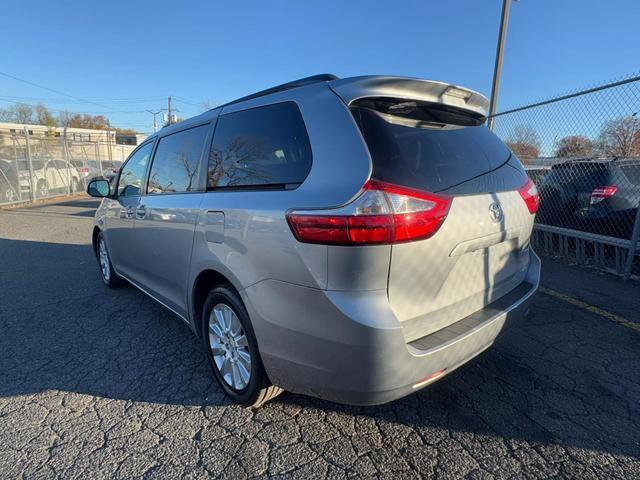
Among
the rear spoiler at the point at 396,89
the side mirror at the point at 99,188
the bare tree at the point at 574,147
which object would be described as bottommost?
the side mirror at the point at 99,188

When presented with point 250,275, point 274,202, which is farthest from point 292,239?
point 250,275

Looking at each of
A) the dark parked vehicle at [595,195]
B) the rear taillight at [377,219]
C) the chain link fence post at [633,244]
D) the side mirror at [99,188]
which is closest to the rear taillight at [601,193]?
the dark parked vehicle at [595,195]

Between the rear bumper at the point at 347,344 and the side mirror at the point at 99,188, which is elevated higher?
the side mirror at the point at 99,188

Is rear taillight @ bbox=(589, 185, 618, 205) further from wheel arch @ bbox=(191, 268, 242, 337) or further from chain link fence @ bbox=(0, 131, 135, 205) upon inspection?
chain link fence @ bbox=(0, 131, 135, 205)

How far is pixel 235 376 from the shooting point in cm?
244

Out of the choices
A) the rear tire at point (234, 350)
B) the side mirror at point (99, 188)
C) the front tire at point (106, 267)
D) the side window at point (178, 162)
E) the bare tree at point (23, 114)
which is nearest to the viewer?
the rear tire at point (234, 350)

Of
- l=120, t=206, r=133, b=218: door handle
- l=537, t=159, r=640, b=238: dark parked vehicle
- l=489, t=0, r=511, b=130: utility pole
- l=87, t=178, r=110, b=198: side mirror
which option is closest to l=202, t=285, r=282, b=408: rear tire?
l=120, t=206, r=133, b=218: door handle

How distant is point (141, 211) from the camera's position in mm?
3475

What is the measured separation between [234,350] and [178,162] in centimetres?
161

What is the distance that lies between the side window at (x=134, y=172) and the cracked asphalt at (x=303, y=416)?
1.35m

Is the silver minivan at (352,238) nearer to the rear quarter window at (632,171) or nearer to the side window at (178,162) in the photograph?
the side window at (178,162)

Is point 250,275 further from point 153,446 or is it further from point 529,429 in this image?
point 529,429

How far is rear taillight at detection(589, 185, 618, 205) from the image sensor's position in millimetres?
5207

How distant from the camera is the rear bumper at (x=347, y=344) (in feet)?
5.55
